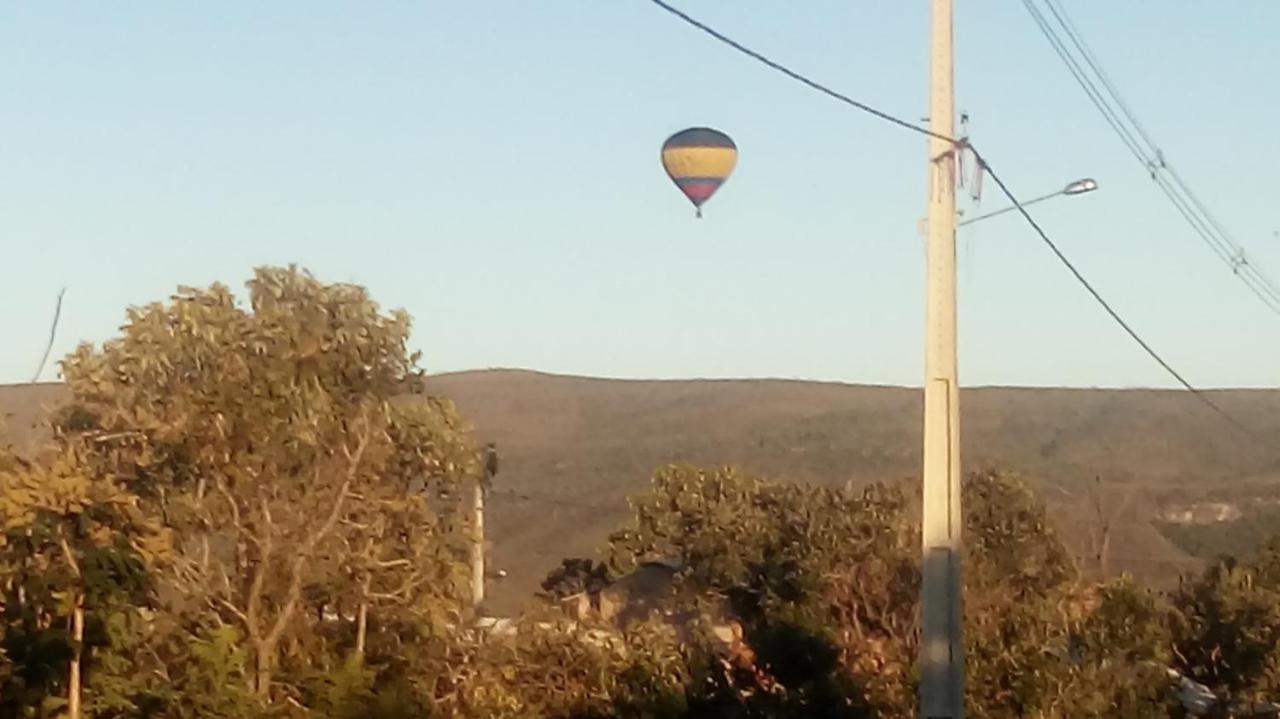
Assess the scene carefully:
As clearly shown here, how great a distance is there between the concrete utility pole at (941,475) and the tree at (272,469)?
24.8 feet

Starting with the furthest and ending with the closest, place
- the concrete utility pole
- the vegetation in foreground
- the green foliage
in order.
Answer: the green foliage, the vegetation in foreground, the concrete utility pole

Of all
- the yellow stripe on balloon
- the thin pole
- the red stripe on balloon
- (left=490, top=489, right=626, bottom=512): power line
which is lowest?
the thin pole

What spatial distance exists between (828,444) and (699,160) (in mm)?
81320

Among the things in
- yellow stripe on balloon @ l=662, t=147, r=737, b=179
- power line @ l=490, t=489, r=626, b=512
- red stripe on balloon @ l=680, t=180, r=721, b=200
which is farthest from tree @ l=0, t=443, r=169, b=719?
power line @ l=490, t=489, r=626, b=512

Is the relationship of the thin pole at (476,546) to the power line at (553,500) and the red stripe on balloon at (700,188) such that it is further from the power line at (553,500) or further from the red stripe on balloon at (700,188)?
the power line at (553,500)

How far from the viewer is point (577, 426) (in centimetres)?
11831

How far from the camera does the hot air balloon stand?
29.2m

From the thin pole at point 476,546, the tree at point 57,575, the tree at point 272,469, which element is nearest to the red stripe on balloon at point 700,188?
the thin pole at point 476,546

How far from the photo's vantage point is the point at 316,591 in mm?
22547

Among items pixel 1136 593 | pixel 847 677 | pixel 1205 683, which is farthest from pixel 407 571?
pixel 1205 683

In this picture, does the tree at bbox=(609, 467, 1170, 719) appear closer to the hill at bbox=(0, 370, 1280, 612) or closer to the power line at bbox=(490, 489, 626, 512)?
the hill at bbox=(0, 370, 1280, 612)

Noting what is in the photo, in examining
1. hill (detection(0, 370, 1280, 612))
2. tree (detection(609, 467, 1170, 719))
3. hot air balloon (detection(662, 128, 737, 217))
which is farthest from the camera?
hill (detection(0, 370, 1280, 612))

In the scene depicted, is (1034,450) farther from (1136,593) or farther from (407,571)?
(407,571)

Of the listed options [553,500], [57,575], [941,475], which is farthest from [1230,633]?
[553,500]
